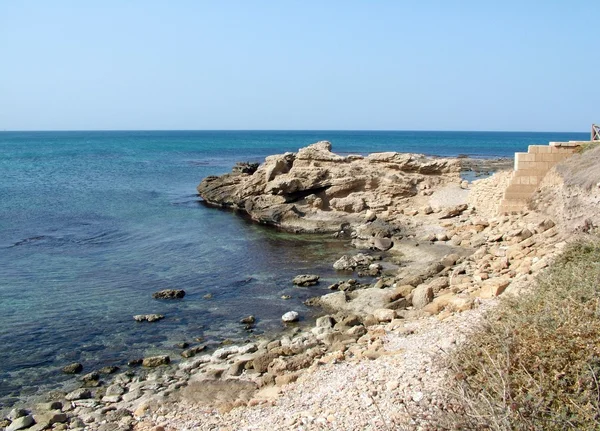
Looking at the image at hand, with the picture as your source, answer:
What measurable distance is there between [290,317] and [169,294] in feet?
14.7

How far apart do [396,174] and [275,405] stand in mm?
21058

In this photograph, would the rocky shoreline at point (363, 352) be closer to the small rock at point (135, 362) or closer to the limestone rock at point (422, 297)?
the limestone rock at point (422, 297)

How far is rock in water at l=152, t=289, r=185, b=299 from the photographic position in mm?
18234

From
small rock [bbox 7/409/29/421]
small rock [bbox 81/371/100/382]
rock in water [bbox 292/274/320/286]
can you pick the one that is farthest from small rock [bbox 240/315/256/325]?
small rock [bbox 7/409/29/421]

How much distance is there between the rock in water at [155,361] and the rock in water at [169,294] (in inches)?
182

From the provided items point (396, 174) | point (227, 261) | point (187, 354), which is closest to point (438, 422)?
point (187, 354)

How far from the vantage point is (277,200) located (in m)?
31.0

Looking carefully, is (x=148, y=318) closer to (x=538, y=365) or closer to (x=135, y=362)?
(x=135, y=362)

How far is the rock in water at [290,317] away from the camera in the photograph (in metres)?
16.0

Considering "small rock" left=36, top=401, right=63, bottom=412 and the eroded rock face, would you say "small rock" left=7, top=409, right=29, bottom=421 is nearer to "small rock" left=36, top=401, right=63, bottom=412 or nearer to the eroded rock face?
"small rock" left=36, top=401, right=63, bottom=412

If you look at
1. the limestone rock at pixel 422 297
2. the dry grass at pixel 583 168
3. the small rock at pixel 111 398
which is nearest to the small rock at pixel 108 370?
A: the small rock at pixel 111 398

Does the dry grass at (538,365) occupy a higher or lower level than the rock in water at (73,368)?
higher

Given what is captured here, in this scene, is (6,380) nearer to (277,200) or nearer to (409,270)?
(409,270)

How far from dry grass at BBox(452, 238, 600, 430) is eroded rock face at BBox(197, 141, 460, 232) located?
18.8 meters
